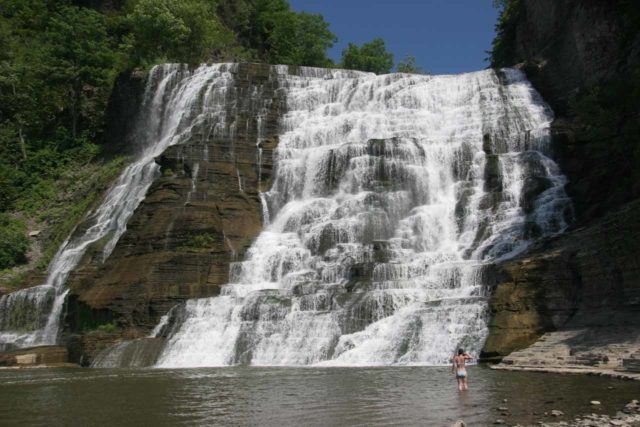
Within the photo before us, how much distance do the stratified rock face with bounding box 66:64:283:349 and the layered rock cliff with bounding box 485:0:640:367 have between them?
16764mm

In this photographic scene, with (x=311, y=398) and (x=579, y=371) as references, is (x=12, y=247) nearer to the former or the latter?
(x=311, y=398)

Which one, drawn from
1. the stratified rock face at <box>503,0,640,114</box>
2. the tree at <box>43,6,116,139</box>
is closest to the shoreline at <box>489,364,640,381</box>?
the stratified rock face at <box>503,0,640,114</box>

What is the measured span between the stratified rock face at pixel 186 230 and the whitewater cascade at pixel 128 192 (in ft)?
5.22

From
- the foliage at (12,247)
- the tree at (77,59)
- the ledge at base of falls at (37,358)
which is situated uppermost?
the tree at (77,59)

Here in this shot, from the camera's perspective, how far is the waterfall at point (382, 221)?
28938 millimetres

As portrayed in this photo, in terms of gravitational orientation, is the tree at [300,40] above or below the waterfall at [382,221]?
above

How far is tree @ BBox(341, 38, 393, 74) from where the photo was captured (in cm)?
8394

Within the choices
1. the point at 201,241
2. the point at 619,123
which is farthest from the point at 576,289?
the point at 201,241

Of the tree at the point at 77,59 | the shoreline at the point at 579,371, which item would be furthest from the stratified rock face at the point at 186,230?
the tree at the point at 77,59

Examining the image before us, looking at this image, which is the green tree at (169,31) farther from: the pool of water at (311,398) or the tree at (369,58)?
the pool of water at (311,398)

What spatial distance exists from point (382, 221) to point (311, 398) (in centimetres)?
2370

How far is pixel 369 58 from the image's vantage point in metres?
83.6

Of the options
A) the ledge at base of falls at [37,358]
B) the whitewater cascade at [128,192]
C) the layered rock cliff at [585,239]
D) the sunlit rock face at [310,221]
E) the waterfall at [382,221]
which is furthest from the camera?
the whitewater cascade at [128,192]

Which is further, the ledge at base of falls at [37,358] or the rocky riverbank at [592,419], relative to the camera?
the ledge at base of falls at [37,358]
